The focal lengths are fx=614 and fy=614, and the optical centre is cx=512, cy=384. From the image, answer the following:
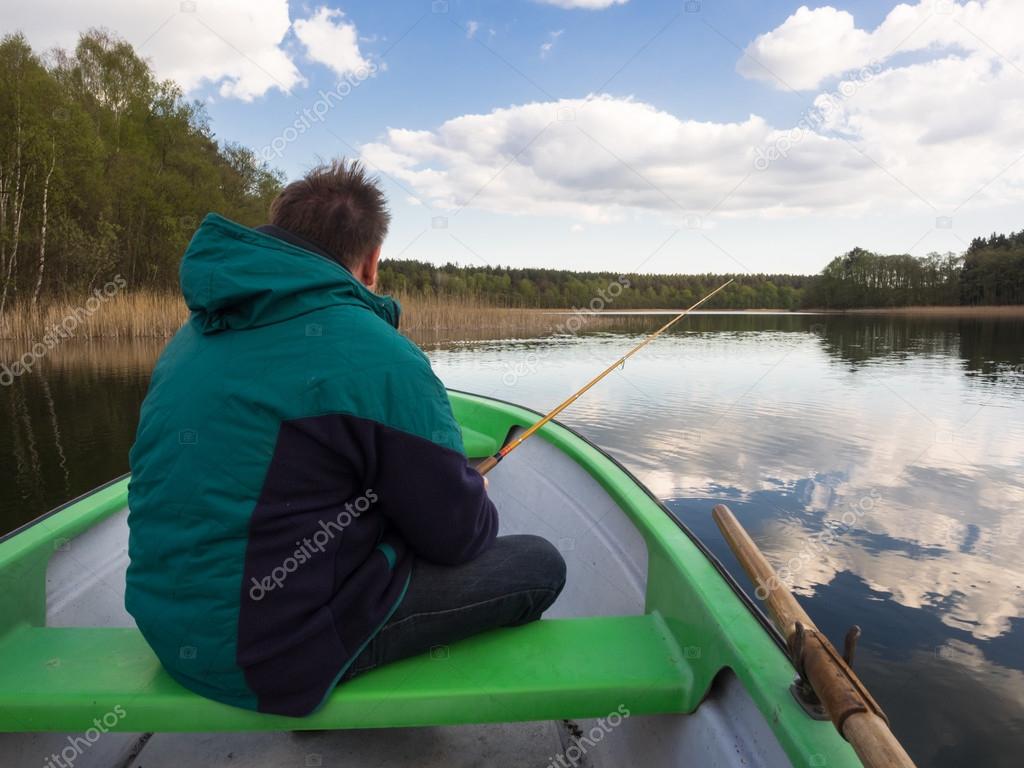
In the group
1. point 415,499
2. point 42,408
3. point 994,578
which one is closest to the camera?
point 415,499

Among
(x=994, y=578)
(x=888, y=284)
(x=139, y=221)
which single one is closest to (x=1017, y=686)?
(x=994, y=578)

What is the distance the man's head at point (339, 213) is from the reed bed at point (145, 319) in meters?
12.3

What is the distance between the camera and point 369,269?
134 cm

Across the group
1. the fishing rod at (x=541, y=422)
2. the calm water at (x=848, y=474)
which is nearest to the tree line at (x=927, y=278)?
the calm water at (x=848, y=474)

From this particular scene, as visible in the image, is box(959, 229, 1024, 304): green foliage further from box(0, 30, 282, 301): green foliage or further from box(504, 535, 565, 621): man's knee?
box(504, 535, 565, 621): man's knee

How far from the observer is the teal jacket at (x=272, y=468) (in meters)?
0.99

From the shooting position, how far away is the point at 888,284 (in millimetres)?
47219

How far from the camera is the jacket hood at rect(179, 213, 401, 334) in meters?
1.01

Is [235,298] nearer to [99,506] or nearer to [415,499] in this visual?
[415,499]

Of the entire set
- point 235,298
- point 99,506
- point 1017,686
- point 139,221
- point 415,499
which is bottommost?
point 1017,686

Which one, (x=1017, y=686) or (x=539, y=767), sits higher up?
(x=539, y=767)

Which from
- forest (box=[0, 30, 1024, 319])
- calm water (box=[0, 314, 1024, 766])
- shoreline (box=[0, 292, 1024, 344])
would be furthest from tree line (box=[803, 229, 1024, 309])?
calm water (box=[0, 314, 1024, 766])

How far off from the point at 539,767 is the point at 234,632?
1.03 metres

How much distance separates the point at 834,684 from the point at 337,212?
1.20 m
